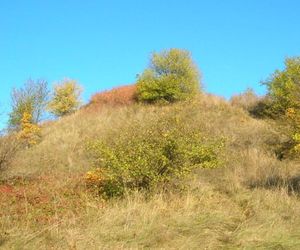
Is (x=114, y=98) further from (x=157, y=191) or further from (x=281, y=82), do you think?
(x=157, y=191)

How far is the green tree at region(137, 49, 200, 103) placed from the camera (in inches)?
1371

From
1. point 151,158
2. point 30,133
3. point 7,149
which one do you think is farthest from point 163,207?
point 30,133

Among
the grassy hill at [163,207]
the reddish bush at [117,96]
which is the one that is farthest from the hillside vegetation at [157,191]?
the reddish bush at [117,96]

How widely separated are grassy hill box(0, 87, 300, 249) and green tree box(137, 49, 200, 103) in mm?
11773

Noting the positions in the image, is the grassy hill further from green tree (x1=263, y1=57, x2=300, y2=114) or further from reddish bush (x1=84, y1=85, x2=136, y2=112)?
reddish bush (x1=84, y1=85, x2=136, y2=112)

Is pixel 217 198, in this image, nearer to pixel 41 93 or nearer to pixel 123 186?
pixel 123 186

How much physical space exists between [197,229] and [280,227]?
174cm

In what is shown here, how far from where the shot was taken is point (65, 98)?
48.5 meters

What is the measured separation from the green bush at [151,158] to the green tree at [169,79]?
20.8 meters

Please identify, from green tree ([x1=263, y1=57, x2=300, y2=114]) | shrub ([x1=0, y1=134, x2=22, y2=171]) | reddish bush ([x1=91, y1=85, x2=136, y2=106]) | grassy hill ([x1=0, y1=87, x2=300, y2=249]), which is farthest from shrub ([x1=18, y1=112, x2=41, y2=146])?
green tree ([x1=263, y1=57, x2=300, y2=114])

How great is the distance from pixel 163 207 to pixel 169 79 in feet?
80.6

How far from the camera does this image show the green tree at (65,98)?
153 ft

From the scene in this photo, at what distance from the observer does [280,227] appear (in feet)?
32.4

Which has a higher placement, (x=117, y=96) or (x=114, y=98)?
(x=117, y=96)
